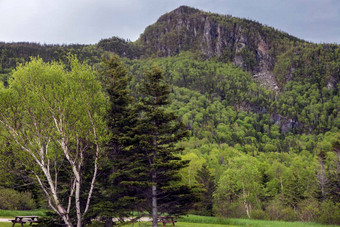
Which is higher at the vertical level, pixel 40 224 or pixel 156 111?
pixel 156 111

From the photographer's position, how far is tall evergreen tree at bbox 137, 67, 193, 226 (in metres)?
23.3

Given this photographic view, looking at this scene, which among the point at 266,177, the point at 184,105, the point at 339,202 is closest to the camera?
the point at 339,202

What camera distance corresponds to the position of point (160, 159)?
22.9 meters

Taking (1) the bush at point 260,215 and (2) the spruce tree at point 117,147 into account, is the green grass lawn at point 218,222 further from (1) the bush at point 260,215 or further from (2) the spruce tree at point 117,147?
(1) the bush at point 260,215

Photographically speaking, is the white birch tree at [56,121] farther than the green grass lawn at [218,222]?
No

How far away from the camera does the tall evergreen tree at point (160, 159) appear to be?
2330cm

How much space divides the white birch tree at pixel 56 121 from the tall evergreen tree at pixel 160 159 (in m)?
3.64

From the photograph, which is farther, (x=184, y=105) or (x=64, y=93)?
(x=184, y=105)

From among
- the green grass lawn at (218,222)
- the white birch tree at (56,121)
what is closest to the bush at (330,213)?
the green grass lawn at (218,222)

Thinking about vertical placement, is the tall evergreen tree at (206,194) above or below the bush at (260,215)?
above

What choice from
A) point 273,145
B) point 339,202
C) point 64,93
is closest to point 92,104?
point 64,93

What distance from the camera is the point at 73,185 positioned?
22656mm

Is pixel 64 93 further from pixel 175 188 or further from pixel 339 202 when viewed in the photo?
pixel 339 202

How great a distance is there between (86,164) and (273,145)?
16160 cm
